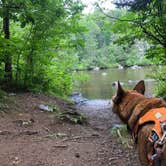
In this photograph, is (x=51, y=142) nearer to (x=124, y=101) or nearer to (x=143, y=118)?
(x=124, y=101)

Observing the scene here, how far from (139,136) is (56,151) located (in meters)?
2.75

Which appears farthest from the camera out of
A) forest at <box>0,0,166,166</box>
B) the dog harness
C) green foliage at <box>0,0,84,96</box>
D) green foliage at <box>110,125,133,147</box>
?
green foliage at <box>0,0,84,96</box>

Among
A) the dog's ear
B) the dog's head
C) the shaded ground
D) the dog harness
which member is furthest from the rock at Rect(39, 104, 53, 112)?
the dog harness

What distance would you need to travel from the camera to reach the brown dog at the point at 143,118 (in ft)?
8.95

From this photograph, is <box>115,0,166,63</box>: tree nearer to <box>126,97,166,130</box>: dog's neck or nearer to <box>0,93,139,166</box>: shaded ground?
<box>0,93,139,166</box>: shaded ground

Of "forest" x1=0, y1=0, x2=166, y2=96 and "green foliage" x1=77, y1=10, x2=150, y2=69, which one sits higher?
"forest" x1=0, y1=0, x2=166, y2=96

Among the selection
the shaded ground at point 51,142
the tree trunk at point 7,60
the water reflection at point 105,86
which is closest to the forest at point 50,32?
the tree trunk at point 7,60

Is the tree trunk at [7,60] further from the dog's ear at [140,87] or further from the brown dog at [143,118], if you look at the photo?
the brown dog at [143,118]

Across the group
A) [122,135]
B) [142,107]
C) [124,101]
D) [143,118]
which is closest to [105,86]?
[122,135]

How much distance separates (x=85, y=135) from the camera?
267 inches

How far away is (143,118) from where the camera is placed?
9.77 ft

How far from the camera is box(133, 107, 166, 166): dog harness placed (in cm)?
265

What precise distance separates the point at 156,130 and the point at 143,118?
242 mm

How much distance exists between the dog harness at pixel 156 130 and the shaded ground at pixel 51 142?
230cm
